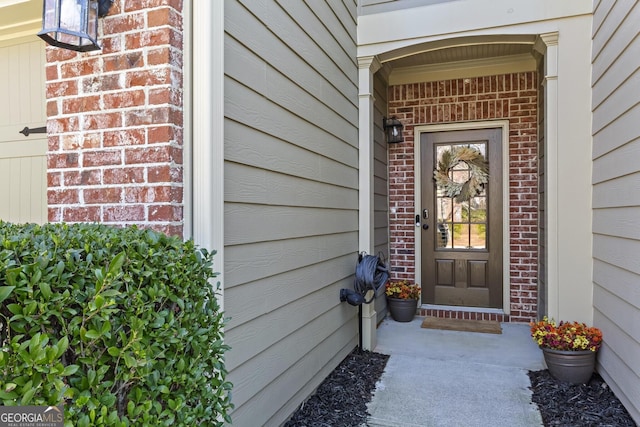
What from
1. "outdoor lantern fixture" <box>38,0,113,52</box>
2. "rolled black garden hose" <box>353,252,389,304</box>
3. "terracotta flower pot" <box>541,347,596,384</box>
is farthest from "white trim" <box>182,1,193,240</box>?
"terracotta flower pot" <box>541,347,596,384</box>

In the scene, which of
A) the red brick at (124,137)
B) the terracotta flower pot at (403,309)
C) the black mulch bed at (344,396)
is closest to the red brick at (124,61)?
the red brick at (124,137)

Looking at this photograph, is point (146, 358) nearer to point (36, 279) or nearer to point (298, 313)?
point (36, 279)

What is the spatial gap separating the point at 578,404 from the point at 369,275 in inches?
56.1

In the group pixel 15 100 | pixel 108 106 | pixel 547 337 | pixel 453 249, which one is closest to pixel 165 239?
pixel 108 106

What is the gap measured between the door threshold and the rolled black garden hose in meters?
1.49

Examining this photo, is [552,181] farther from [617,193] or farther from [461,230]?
[461,230]

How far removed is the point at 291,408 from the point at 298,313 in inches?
19.6

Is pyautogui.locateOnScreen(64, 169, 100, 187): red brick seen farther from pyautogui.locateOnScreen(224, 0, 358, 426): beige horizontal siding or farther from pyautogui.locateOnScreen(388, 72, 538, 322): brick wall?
pyautogui.locateOnScreen(388, 72, 538, 322): brick wall

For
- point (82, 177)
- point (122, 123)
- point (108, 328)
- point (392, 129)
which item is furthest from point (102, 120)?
point (392, 129)

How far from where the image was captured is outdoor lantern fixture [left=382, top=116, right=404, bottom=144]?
14.3ft

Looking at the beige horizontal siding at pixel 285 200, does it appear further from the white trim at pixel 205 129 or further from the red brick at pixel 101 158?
the red brick at pixel 101 158

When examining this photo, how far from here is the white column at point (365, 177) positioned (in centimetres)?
337

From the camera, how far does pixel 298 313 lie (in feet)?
7.70

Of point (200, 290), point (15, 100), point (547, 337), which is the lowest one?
point (547, 337)
